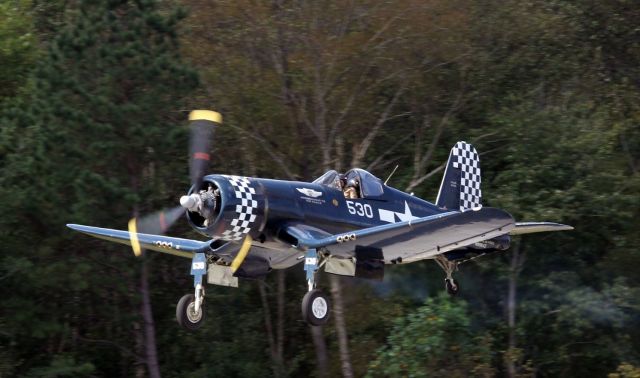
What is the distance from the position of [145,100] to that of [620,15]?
12.7 meters

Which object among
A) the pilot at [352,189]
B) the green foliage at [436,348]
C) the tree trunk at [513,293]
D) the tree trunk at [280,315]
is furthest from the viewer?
the tree trunk at [280,315]

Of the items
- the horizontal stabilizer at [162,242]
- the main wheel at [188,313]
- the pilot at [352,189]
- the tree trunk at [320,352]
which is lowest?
the tree trunk at [320,352]

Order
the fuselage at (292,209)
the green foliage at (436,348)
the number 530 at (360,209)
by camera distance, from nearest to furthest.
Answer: the fuselage at (292,209) < the number 530 at (360,209) < the green foliage at (436,348)

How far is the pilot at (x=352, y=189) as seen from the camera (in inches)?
565

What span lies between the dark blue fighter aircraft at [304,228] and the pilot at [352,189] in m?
0.01

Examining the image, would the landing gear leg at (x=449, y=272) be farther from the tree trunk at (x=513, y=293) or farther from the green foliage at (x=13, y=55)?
the green foliage at (x=13, y=55)

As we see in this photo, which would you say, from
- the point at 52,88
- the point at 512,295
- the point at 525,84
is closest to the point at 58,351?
the point at 52,88

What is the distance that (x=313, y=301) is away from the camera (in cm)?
1328

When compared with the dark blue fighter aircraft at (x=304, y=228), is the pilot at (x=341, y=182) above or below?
above

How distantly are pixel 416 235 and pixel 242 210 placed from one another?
7.11 ft

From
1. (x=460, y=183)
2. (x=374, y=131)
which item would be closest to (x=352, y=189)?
(x=460, y=183)

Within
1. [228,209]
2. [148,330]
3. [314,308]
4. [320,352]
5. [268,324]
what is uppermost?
[228,209]

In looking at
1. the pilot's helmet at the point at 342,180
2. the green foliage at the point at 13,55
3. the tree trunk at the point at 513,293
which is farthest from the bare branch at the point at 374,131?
the green foliage at the point at 13,55

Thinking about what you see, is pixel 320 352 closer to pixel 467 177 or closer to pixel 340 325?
pixel 340 325
